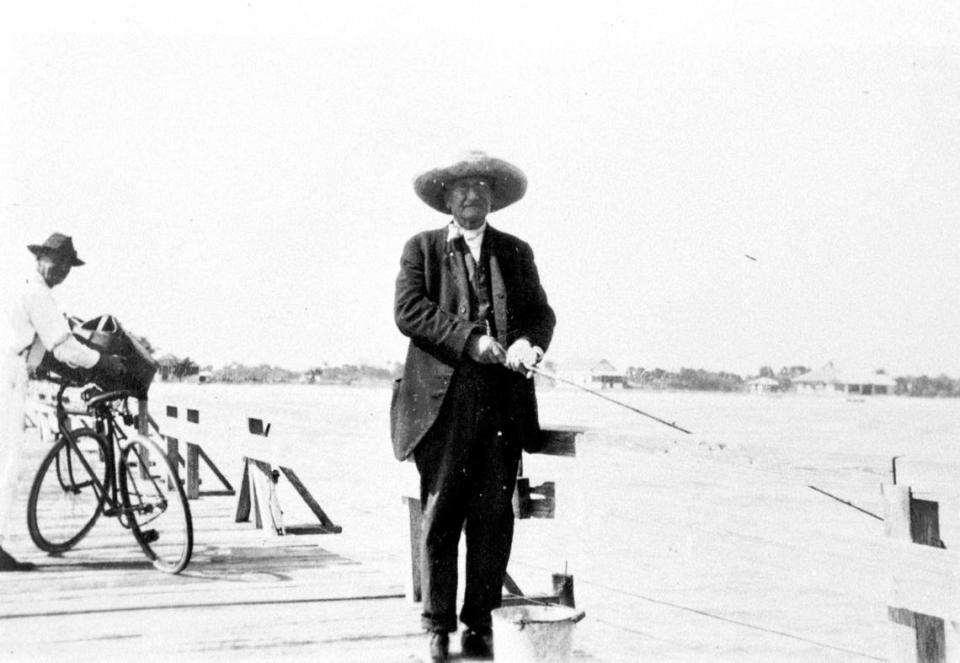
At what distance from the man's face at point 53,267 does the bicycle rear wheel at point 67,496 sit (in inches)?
24.0

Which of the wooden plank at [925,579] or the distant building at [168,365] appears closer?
the wooden plank at [925,579]

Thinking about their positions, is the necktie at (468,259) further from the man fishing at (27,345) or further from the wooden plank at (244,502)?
the wooden plank at (244,502)

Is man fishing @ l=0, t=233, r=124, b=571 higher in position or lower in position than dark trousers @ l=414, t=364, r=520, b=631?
higher

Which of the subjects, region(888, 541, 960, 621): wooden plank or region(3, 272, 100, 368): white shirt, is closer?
region(888, 541, 960, 621): wooden plank

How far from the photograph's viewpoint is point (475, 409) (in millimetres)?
2834

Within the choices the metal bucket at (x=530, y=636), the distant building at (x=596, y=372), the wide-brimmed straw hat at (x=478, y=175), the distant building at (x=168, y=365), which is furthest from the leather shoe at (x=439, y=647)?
the distant building at (x=168, y=365)

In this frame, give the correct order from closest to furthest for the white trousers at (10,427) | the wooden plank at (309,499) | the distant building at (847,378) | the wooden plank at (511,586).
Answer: the wooden plank at (511,586)
the white trousers at (10,427)
the wooden plank at (309,499)
the distant building at (847,378)

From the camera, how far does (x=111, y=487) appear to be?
4109 mm

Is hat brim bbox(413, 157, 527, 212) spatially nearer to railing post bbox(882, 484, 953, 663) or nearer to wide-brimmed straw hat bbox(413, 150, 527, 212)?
wide-brimmed straw hat bbox(413, 150, 527, 212)

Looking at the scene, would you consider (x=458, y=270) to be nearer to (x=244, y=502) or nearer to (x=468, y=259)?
(x=468, y=259)

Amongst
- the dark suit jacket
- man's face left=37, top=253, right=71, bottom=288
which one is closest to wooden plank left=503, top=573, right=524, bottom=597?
the dark suit jacket

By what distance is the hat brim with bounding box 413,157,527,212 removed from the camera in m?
2.95

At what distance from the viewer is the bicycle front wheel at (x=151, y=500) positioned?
3.91m

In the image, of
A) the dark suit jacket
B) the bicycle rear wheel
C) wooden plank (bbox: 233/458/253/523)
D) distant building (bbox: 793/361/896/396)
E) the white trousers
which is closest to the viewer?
the dark suit jacket
